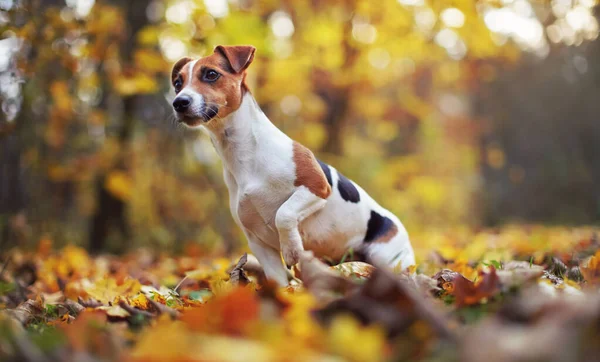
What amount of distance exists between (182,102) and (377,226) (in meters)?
1.36

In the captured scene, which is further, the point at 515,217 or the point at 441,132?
the point at 441,132

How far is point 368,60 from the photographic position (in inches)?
362

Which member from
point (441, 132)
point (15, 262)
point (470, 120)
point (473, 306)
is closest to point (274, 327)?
point (473, 306)

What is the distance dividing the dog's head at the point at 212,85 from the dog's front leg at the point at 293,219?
60 centimetres

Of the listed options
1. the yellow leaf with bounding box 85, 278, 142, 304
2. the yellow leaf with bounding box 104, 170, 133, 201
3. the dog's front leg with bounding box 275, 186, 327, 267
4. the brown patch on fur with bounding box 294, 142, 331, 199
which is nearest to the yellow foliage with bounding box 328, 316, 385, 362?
the dog's front leg with bounding box 275, 186, 327, 267

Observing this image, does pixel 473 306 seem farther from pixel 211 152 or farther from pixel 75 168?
pixel 211 152

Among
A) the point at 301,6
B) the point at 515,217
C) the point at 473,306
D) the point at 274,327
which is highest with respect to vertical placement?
the point at 301,6

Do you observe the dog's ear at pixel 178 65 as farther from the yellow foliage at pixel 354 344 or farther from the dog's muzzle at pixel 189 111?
the yellow foliage at pixel 354 344

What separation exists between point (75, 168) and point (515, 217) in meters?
9.89

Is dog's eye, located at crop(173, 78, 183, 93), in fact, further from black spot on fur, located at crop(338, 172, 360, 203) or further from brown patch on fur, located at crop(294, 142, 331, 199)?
black spot on fur, located at crop(338, 172, 360, 203)

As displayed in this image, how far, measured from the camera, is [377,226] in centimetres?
340

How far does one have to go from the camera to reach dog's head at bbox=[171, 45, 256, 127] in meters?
2.90

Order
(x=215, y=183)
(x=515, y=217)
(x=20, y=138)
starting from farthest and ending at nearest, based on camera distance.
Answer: (x=515, y=217), (x=215, y=183), (x=20, y=138)

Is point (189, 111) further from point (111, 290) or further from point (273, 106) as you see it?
point (273, 106)
